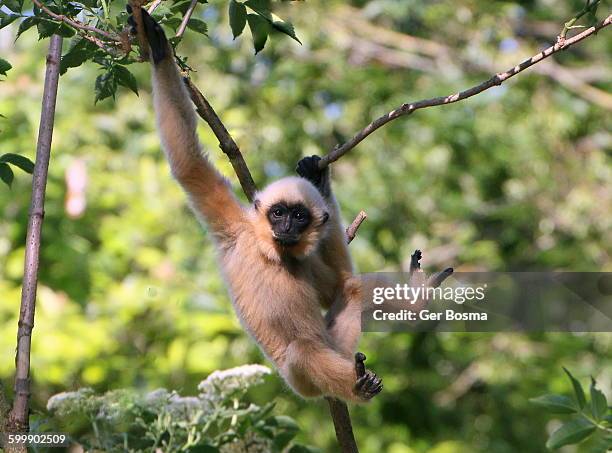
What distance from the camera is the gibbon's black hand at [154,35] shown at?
362 centimetres

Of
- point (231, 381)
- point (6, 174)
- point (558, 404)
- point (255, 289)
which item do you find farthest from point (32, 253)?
A: point (558, 404)

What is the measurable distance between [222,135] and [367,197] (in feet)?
20.6

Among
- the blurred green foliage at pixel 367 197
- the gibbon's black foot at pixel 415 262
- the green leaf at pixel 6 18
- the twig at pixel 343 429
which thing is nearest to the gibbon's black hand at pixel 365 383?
the twig at pixel 343 429

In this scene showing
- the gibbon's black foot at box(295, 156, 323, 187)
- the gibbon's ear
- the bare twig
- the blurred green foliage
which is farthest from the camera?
the blurred green foliage

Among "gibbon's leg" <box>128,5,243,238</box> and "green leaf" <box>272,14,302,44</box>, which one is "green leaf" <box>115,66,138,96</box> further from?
"green leaf" <box>272,14,302,44</box>

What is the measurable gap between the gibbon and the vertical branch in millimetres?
620

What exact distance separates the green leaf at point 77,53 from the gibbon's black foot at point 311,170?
178 centimetres

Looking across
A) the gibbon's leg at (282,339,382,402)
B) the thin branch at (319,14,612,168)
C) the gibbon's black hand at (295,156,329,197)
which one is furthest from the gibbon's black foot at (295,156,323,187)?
the thin branch at (319,14,612,168)

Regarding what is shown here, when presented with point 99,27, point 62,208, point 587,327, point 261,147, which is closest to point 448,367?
point 587,327

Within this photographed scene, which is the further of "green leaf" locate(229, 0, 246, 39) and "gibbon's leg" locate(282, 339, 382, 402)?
"gibbon's leg" locate(282, 339, 382, 402)

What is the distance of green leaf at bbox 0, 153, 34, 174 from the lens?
3830mm

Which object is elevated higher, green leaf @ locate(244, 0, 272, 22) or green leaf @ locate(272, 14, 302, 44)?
green leaf @ locate(244, 0, 272, 22)

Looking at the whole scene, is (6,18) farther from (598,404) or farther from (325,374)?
(598,404)

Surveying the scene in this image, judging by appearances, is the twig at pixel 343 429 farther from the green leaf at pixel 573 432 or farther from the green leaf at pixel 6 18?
the green leaf at pixel 6 18
